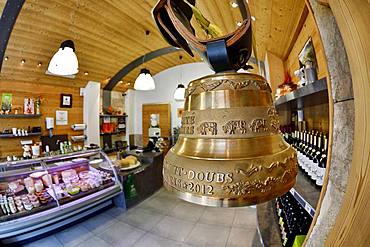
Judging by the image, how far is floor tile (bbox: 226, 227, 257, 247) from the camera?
252 cm

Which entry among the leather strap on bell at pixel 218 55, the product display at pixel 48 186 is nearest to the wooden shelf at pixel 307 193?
the leather strap on bell at pixel 218 55

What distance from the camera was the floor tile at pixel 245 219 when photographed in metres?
2.98

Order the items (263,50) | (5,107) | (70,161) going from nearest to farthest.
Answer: (263,50)
(70,161)
(5,107)

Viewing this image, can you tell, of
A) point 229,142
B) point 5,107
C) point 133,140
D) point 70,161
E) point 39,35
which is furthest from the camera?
A: point 133,140

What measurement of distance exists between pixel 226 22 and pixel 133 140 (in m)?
6.59

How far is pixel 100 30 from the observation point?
12.8 feet

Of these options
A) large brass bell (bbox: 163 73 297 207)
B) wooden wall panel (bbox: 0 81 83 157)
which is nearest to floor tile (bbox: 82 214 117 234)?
wooden wall panel (bbox: 0 81 83 157)

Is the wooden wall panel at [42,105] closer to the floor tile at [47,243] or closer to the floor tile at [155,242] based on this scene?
the floor tile at [47,243]

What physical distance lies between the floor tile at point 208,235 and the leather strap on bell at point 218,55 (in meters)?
2.69

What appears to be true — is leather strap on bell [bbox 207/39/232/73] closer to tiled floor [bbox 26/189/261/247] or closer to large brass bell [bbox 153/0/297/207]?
large brass bell [bbox 153/0/297/207]

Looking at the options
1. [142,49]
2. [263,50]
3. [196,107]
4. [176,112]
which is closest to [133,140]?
[176,112]

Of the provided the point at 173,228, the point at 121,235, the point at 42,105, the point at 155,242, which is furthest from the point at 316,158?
the point at 42,105

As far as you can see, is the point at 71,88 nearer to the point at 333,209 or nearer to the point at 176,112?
the point at 176,112

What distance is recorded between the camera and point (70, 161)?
3184 mm
